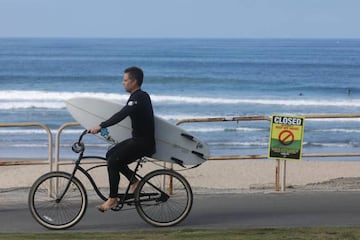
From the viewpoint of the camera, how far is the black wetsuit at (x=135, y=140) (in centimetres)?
781

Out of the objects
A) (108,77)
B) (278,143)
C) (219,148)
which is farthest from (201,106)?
(278,143)

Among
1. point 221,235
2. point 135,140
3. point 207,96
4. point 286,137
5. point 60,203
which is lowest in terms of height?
point 221,235

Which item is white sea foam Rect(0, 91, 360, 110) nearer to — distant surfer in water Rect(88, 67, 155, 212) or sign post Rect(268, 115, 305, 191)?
sign post Rect(268, 115, 305, 191)

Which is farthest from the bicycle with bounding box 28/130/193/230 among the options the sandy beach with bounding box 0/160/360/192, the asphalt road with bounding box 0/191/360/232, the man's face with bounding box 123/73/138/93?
the sandy beach with bounding box 0/160/360/192

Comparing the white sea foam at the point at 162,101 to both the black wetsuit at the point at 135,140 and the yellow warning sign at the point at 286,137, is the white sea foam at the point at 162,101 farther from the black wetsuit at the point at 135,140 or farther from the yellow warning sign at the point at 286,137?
the black wetsuit at the point at 135,140

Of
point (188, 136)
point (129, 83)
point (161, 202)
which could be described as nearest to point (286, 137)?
point (188, 136)

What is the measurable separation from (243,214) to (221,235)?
5.19ft

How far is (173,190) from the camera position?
9180mm

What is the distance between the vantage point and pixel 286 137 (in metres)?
10.5

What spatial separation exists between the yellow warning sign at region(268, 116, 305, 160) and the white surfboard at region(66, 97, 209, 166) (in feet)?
7.91

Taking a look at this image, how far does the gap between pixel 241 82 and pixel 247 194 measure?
43596 millimetres

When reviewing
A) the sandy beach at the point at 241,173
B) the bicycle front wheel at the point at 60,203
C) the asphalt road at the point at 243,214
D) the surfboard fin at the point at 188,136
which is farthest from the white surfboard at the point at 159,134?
the sandy beach at the point at 241,173

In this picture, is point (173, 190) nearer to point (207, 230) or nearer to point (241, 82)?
point (207, 230)

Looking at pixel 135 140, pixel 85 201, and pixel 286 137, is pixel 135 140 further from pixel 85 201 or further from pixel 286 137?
pixel 286 137
